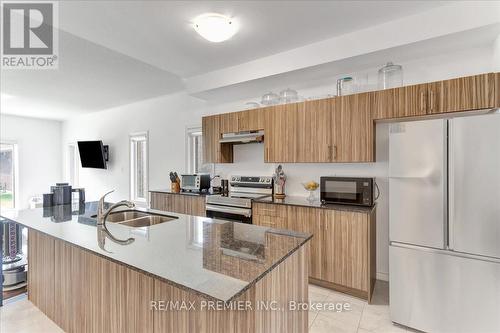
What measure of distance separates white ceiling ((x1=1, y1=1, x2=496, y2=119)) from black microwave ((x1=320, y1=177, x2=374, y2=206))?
1545 mm

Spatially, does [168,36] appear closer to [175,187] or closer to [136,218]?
[136,218]

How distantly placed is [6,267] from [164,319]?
2.75m

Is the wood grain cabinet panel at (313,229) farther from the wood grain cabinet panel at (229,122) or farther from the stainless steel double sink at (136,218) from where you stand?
the wood grain cabinet panel at (229,122)

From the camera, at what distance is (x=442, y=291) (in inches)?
76.9

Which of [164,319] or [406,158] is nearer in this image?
[164,319]

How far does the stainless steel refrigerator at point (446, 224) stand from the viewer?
1796mm

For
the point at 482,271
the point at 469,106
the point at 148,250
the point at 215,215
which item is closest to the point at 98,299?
the point at 148,250

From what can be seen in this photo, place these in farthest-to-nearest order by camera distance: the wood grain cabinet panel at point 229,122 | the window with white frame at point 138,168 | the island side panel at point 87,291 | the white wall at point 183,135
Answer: the window with white frame at point 138,168 → the wood grain cabinet panel at point 229,122 → the white wall at point 183,135 → the island side panel at point 87,291

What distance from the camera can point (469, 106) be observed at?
2.20 metres

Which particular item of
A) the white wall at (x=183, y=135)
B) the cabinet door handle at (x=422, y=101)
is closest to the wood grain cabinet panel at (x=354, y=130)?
the white wall at (x=183, y=135)

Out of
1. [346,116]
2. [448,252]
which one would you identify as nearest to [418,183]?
[448,252]

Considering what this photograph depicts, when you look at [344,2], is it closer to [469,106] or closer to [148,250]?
[469,106]

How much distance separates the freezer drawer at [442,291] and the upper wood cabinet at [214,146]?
2612mm

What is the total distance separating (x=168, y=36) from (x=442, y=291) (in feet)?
11.0
